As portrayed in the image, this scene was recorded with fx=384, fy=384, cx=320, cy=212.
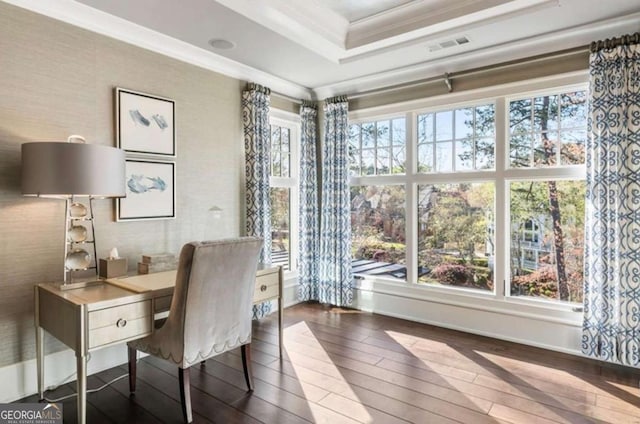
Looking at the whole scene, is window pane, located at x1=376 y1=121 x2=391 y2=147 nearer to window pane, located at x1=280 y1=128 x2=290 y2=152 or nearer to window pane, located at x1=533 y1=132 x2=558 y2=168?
window pane, located at x1=280 y1=128 x2=290 y2=152

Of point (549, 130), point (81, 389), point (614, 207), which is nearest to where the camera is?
point (81, 389)

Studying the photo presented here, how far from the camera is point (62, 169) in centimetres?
216

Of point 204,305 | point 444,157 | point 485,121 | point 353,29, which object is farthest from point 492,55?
point 204,305

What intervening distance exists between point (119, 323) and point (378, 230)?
116 inches

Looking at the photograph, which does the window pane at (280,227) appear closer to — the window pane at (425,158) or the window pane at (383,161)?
the window pane at (383,161)

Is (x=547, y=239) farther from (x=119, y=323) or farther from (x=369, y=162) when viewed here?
(x=119, y=323)

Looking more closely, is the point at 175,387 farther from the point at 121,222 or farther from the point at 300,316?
the point at 300,316

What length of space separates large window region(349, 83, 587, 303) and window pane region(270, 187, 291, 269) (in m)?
0.82

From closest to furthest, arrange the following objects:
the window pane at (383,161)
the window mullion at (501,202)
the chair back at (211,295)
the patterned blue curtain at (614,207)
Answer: the chair back at (211,295)
the patterned blue curtain at (614,207)
the window mullion at (501,202)
the window pane at (383,161)

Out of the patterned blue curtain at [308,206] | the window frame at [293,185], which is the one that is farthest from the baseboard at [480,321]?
the window frame at [293,185]

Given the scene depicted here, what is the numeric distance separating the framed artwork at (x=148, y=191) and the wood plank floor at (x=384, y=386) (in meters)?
1.18

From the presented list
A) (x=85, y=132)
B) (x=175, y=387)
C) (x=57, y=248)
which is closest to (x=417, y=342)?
(x=175, y=387)

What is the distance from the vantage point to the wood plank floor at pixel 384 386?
89.7 inches

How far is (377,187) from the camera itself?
4.43m
